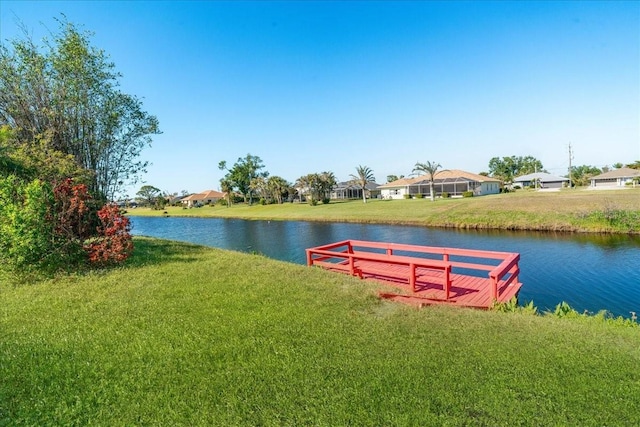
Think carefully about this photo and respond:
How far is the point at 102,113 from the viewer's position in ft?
53.2

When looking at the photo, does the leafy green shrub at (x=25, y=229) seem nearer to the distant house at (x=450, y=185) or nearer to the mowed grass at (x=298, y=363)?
the mowed grass at (x=298, y=363)

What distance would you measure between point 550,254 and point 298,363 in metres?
19.2

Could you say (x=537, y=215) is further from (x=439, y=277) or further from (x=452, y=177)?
(x=452, y=177)

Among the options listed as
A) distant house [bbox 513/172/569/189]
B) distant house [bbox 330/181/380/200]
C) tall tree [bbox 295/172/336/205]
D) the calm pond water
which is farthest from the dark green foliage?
the calm pond water

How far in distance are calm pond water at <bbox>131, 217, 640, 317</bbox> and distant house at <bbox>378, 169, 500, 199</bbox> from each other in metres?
32.5

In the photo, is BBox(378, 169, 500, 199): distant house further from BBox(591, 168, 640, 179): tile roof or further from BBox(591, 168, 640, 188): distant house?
BBox(591, 168, 640, 179): tile roof

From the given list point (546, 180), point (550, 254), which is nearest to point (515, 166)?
point (546, 180)

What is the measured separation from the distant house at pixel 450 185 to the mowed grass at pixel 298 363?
56.8 m

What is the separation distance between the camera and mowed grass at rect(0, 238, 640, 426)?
12.0 ft

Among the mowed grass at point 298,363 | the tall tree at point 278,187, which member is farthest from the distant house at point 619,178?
the mowed grass at point 298,363

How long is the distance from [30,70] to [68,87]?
4.92ft

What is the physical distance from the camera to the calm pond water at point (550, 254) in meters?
11.7

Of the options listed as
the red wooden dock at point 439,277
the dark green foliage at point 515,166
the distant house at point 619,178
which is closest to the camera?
the red wooden dock at point 439,277

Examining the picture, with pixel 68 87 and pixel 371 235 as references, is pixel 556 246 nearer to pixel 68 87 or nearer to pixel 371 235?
pixel 371 235
